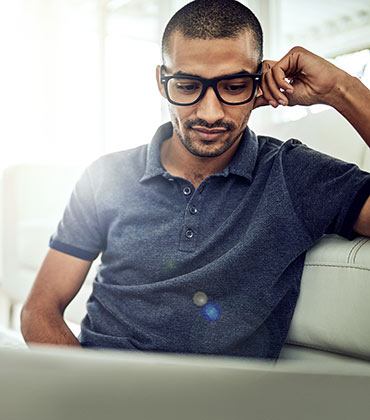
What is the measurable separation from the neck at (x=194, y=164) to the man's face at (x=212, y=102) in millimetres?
50

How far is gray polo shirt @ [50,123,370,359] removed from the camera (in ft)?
3.21

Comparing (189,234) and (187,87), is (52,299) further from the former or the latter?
(187,87)

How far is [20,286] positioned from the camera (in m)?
2.25

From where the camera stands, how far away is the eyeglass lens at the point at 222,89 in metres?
1.09

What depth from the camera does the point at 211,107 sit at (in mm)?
1082

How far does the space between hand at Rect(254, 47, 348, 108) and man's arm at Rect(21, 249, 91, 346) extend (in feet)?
1.93

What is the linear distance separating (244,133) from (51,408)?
1.07m

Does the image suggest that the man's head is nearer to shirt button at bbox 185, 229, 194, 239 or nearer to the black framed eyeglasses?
the black framed eyeglasses

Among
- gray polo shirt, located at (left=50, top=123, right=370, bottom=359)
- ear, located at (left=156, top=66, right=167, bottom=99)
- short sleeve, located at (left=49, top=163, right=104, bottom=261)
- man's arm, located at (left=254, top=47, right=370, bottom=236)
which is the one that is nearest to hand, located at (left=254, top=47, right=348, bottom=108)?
man's arm, located at (left=254, top=47, right=370, bottom=236)

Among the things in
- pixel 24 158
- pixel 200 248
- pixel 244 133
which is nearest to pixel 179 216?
pixel 200 248

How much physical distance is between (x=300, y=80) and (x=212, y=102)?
21 cm

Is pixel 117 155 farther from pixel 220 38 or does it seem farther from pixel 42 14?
pixel 42 14

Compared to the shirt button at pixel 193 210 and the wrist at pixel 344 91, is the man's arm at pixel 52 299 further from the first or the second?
the wrist at pixel 344 91

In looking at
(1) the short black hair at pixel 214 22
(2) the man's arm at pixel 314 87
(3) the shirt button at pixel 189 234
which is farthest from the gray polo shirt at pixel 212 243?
(1) the short black hair at pixel 214 22
